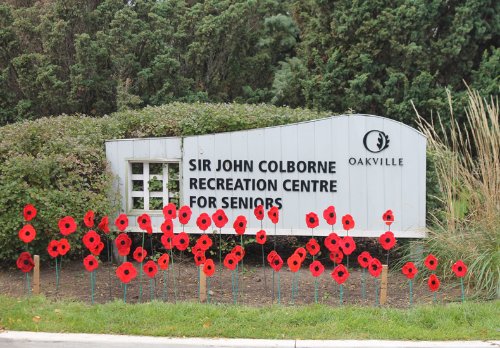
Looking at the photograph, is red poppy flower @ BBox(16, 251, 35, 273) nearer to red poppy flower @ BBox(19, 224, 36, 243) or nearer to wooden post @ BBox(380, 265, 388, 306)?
red poppy flower @ BBox(19, 224, 36, 243)

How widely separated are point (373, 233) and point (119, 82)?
572 centimetres

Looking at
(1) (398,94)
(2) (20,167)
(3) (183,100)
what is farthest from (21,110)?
(1) (398,94)

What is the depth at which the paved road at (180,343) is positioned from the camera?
16.4 feet

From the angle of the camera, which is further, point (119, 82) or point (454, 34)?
point (119, 82)

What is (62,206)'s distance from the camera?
696 centimetres

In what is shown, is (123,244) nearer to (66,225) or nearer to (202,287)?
(66,225)

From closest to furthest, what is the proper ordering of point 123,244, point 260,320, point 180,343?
point 180,343, point 260,320, point 123,244

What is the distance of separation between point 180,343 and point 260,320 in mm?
762

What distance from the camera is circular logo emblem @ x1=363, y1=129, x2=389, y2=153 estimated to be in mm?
7527

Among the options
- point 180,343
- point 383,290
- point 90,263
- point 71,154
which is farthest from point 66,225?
point 383,290

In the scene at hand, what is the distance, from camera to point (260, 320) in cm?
552

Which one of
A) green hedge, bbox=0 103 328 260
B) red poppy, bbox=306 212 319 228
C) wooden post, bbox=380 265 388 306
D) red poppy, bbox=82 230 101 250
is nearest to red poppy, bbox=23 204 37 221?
green hedge, bbox=0 103 328 260

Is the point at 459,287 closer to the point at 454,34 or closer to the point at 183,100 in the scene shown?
the point at 454,34

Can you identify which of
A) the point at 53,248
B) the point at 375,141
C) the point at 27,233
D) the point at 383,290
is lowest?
the point at 383,290
